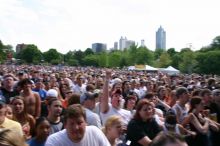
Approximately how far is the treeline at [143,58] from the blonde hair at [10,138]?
8836cm

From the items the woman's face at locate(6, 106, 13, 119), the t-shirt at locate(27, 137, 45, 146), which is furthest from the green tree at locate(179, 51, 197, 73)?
the t-shirt at locate(27, 137, 45, 146)

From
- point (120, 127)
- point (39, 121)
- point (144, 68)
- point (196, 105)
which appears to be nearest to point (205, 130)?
point (196, 105)

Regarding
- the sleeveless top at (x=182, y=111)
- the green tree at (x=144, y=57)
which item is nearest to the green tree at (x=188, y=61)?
the green tree at (x=144, y=57)

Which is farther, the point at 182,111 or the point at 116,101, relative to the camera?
the point at 182,111

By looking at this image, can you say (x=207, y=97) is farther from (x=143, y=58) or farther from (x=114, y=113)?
(x=143, y=58)

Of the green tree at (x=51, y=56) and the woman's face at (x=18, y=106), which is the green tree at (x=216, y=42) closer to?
the green tree at (x=51, y=56)

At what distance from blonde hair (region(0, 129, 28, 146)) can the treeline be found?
8836 cm

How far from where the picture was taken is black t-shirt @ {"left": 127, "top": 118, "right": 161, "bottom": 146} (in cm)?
622

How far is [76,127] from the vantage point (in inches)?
156

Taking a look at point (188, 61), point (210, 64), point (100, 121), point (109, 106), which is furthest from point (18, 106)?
point (210, 64)

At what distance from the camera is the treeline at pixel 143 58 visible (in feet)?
301

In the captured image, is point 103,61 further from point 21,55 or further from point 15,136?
point 15,136

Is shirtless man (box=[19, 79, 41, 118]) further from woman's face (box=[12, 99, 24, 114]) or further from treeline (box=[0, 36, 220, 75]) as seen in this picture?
treeline (box=[0, 36, 220, 75])

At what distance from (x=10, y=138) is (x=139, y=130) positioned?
391 cm
